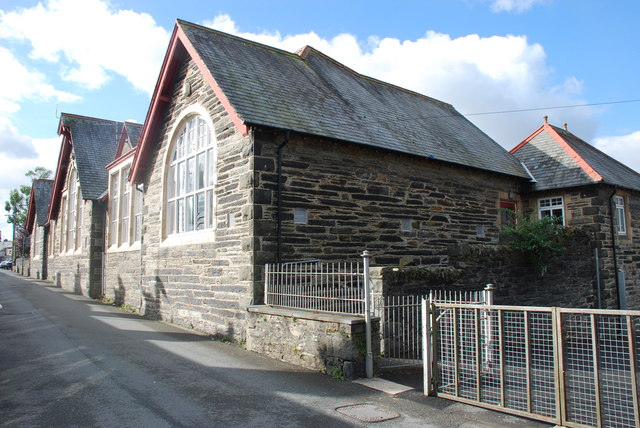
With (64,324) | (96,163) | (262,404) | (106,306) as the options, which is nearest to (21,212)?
(96,163)

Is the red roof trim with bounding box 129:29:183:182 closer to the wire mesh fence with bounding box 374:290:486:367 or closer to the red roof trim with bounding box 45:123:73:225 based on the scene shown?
the wire mesh fence with bounding box 374:290:486:367

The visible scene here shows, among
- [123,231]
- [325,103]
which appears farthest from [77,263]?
[325,103]

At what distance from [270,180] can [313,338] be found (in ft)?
11.7

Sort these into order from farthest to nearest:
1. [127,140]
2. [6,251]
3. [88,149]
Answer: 1. [6,251]
2. [88,149]
3. [127,140]

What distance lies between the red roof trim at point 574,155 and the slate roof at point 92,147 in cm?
1832

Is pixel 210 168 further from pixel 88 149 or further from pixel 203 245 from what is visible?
pixel 88 149

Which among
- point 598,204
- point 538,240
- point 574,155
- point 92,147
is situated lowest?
point 538,240

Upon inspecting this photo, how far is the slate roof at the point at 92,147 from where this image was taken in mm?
20500

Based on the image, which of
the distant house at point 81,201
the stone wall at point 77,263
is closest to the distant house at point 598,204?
the distant house at point 81,201

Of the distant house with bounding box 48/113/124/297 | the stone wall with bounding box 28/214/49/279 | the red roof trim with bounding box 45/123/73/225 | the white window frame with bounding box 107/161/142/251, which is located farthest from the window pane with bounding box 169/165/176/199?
the stone wall with bounding box 28/214/49/279

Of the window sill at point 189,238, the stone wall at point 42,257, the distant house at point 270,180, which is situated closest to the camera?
the distant house at point 270,180

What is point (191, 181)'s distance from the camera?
1218 cm

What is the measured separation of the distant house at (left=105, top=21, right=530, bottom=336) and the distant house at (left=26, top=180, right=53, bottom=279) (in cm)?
1818

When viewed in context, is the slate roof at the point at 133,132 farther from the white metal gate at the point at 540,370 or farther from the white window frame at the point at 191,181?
the white metal gate at the point at 540,370
